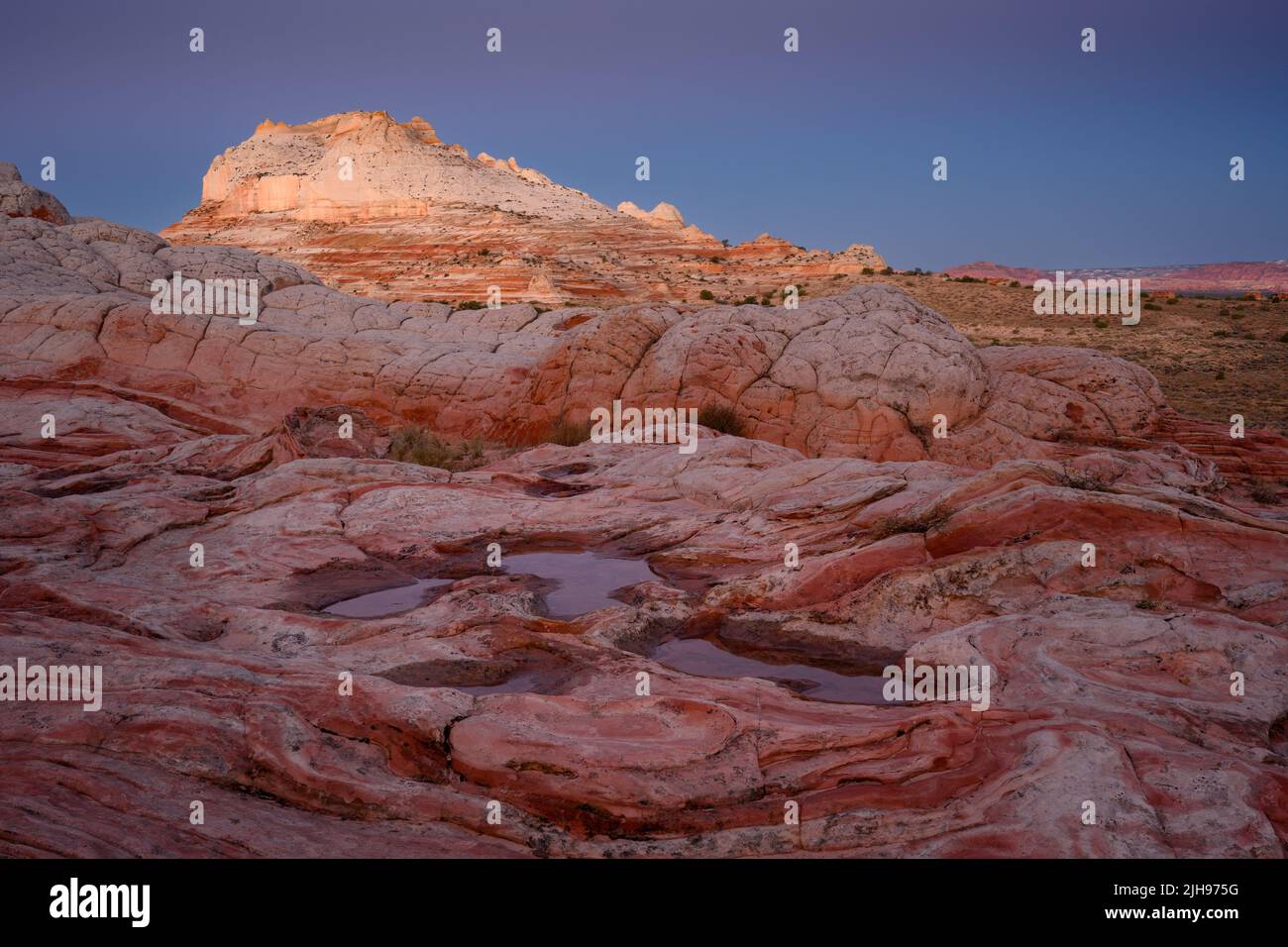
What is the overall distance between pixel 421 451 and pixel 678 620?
8.69 m

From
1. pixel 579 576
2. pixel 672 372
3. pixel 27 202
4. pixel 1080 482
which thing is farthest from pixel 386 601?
pixel 27 202

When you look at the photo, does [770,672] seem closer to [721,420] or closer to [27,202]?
[721,420]

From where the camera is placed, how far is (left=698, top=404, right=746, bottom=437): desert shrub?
18.4 meters

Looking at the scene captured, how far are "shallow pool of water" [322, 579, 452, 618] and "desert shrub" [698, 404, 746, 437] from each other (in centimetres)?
814

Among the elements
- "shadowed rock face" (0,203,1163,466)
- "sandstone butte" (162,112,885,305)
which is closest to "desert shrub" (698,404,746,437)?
"shadowed rock face" (0,203,1163,466)

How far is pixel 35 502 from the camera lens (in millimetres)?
11477

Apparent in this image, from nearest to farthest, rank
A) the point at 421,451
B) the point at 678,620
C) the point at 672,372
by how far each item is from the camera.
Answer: the point at 678,620 → the point at 421,451 → the point at 672,372

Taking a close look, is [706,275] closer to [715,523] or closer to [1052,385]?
[1052,385]

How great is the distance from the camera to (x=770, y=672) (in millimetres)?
8922

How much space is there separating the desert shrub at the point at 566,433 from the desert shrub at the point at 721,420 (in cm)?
220

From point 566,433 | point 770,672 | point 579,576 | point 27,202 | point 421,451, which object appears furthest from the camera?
point 27,202

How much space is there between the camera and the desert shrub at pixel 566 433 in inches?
741

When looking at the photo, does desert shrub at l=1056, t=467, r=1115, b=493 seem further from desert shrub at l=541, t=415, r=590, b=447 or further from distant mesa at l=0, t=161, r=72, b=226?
distant mesa at l=0, t=161, r=72, b=226
